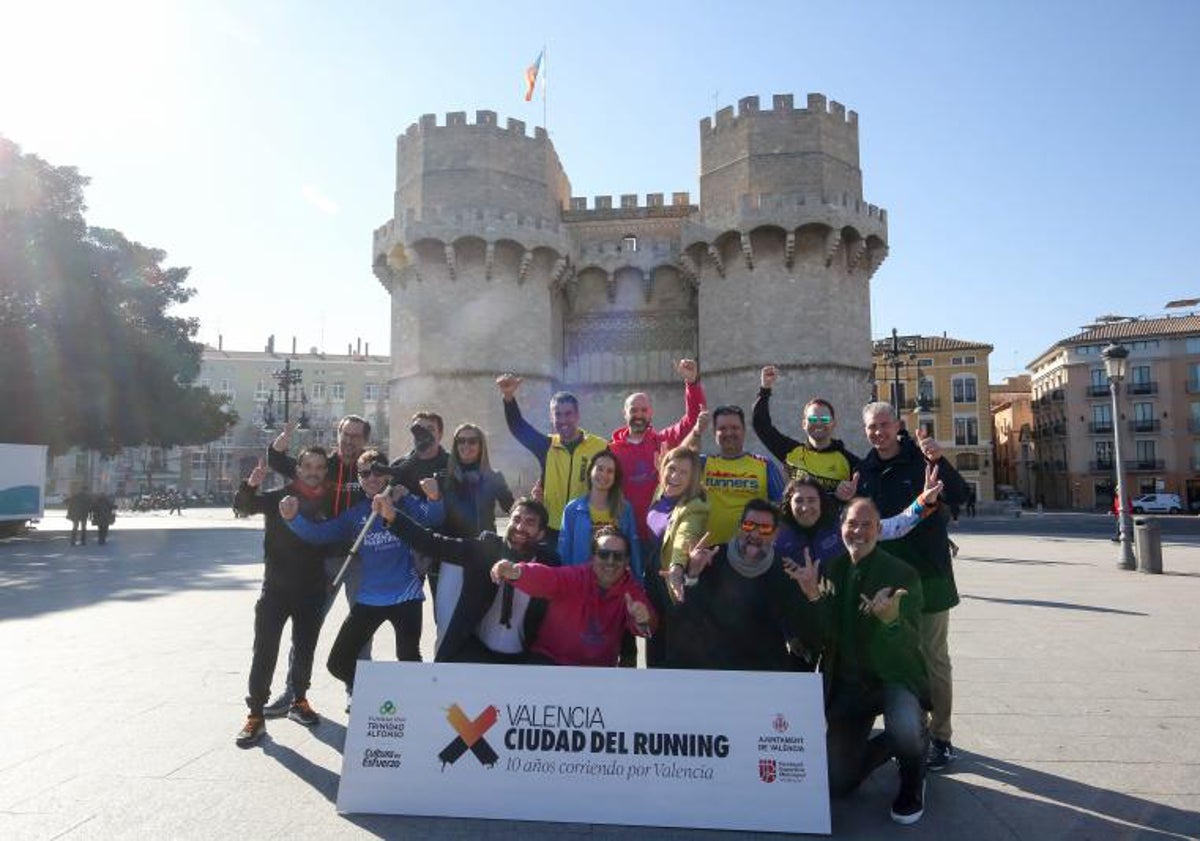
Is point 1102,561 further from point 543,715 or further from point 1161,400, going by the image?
point 1161,400

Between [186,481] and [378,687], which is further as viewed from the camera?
[186,481]

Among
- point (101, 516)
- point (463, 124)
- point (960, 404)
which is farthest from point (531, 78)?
point (960, 404)

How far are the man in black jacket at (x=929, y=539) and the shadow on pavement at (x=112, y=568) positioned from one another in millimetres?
9593

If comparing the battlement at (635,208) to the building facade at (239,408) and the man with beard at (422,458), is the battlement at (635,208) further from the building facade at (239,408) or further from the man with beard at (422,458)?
the building facade at (239,408)

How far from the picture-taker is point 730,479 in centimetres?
484

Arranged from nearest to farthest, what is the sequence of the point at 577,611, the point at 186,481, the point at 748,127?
the point at 577,611, the point at 748,127, the point at 186,481

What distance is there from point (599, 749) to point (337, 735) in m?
2.06

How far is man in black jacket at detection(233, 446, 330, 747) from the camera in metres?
4.77

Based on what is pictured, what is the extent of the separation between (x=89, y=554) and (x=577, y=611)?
17026 mm

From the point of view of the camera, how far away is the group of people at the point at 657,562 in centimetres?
389

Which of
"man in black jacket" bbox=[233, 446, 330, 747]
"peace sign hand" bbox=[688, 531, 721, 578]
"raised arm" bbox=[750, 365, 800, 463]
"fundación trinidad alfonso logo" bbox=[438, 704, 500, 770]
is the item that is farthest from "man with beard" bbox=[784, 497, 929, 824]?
"man in black jacket" bbox=[233, 446, 330, 747]

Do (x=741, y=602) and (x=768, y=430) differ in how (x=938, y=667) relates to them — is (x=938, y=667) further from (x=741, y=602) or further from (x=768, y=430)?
(x=768, y=430)

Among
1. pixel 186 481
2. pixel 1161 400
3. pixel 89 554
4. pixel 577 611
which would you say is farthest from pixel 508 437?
pixel 186 481

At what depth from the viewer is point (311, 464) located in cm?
495
